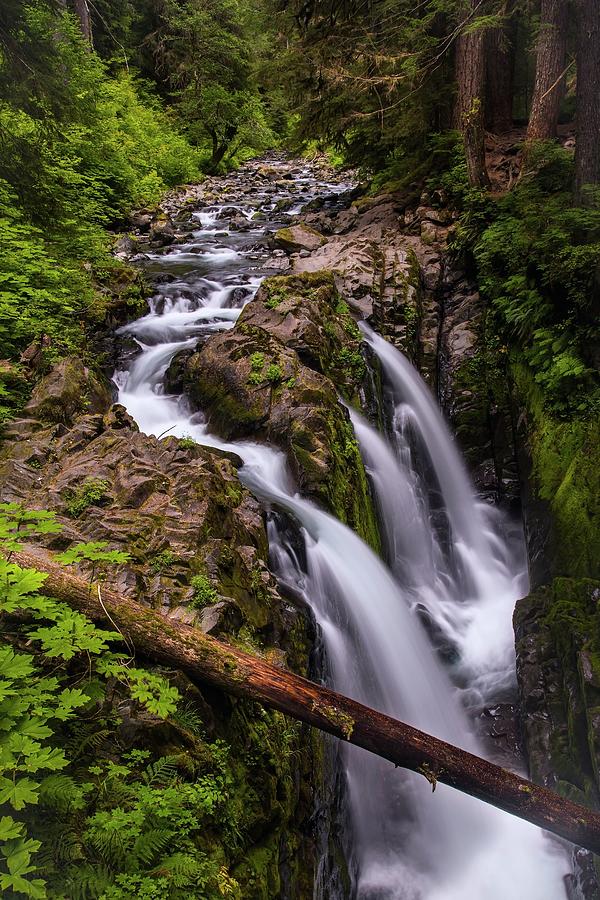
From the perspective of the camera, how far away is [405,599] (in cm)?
659

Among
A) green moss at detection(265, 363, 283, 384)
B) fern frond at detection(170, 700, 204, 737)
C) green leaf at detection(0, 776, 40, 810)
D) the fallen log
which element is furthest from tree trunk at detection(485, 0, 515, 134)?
green leaf at detection(0, 776, 40, 810)

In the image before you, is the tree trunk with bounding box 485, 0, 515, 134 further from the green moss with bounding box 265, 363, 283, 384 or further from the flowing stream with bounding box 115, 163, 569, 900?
the green moss with bounding box 265, 363, 283, 384

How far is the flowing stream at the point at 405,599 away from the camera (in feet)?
14.9

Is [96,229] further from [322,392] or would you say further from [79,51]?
[79,51]

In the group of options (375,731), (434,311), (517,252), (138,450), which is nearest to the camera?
(375,731)

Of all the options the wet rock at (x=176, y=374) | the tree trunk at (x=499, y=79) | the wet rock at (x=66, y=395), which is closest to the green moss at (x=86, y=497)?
the wet rock at (x=66, y=395)

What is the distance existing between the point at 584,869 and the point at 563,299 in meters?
6.40

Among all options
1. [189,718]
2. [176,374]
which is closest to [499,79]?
[176,374]

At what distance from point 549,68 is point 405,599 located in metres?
9.24

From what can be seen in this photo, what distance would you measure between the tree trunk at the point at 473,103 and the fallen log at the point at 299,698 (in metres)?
10.0

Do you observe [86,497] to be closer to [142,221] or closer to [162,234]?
[162,234]

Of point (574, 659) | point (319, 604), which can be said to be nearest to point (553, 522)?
point (574, 659)

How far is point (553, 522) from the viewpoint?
271 inches

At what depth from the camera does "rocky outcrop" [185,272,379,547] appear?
6270mm
